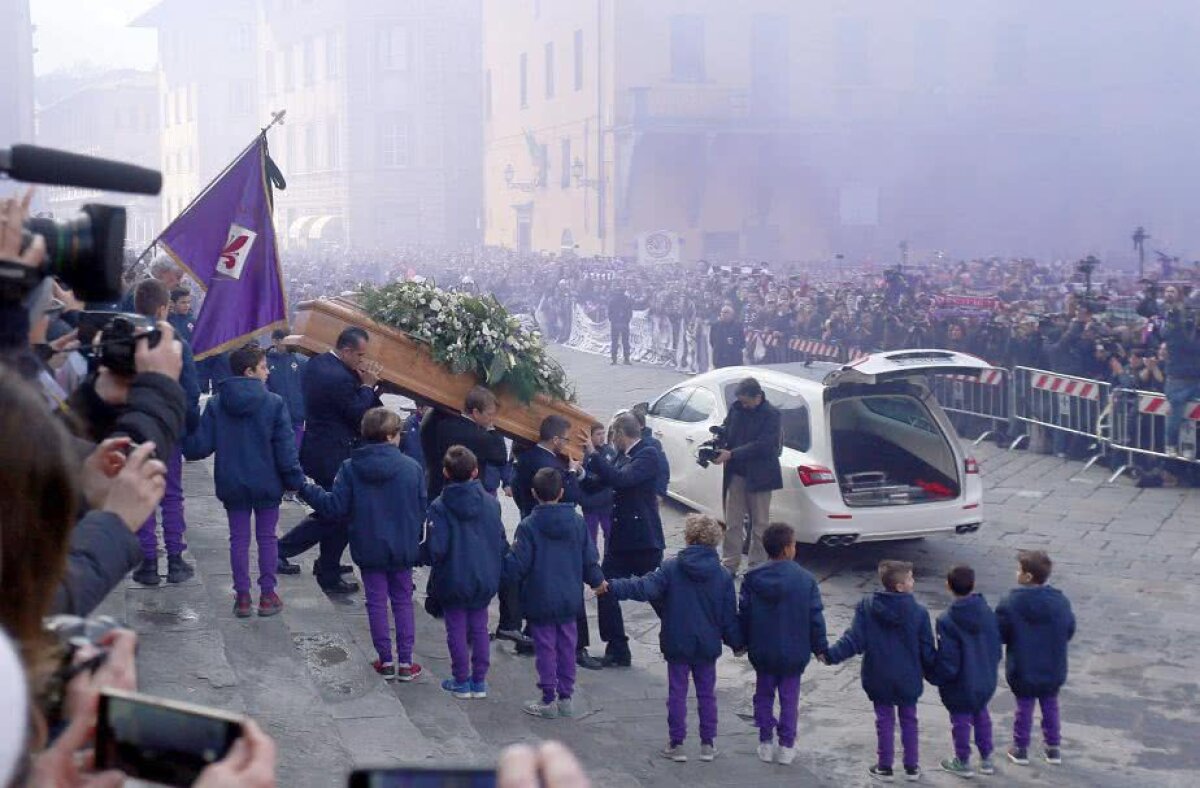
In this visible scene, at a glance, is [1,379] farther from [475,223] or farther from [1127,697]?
[475,223]

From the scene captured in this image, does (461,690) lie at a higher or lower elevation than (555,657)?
lower

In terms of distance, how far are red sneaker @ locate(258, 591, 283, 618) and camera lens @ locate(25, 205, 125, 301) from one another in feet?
17.3

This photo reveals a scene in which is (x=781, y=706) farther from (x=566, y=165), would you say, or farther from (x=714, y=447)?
(x=566, y=165)

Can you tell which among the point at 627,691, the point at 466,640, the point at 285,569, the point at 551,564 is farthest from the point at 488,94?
the point at 551,564

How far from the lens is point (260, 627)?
7309mm

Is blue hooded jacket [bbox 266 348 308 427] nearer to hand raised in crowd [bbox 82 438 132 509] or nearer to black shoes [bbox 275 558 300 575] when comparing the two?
black shoes [bbox 275 558 300 575]

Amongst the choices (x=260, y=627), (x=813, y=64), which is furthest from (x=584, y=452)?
(x=813, y=64)

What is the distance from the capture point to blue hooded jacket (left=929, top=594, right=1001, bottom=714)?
21.6 ft

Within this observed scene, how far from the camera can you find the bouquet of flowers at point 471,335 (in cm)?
901

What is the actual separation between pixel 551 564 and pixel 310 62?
203ft

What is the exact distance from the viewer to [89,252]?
2473 mm

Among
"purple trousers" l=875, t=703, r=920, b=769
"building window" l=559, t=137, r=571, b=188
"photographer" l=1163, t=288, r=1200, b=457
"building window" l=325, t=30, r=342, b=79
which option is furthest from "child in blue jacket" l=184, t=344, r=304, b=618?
"building window" l=325, t=30, r=342, b=79

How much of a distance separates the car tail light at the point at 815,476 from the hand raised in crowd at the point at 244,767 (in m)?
8.79

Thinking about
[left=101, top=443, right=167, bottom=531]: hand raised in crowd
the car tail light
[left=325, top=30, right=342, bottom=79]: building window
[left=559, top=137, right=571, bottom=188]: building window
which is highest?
[left=325, top=30, right=342, bottom=79]: building window
